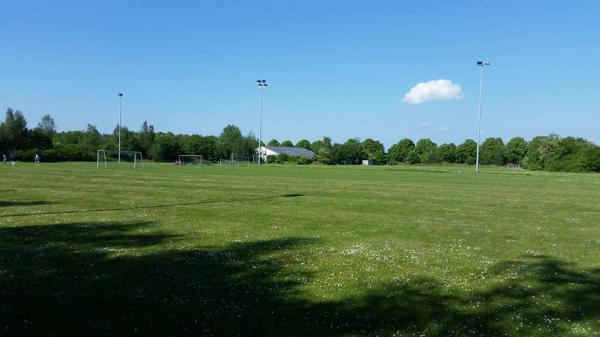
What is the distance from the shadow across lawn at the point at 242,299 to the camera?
19.3 feet

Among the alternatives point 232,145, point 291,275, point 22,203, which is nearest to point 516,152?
point 232,145

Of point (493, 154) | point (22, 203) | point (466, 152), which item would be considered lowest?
point (22, 203)

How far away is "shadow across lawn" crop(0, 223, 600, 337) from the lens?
5.89 meters

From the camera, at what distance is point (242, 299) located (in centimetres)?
698

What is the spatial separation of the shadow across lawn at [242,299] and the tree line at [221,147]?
109496 millimetres

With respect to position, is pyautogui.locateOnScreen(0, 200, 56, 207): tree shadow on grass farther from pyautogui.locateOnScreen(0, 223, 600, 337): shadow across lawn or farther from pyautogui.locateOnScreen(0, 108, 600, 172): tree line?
pyautogui.locateOnScreen(0, 108, 600, 172): tree line

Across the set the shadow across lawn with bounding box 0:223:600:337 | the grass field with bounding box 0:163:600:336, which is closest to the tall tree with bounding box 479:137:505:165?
the grass field with bounding box 0:163:600:336

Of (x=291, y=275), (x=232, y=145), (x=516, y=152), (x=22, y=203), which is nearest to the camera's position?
(x=291, y=275)

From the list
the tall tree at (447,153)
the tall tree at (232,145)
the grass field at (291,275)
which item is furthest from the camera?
the tall tree at (447,153)

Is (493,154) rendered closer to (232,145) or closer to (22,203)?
(232,145)

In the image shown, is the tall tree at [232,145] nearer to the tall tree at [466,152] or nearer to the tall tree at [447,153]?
the tall tree at [447,153]

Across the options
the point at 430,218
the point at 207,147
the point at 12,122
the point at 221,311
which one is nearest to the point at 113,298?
the point at 221,311

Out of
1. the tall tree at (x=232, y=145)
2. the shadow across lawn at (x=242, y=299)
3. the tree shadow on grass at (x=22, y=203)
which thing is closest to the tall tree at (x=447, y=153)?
the tall tree at (x=232, y=145)

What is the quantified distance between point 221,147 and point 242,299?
165624 millimetres
